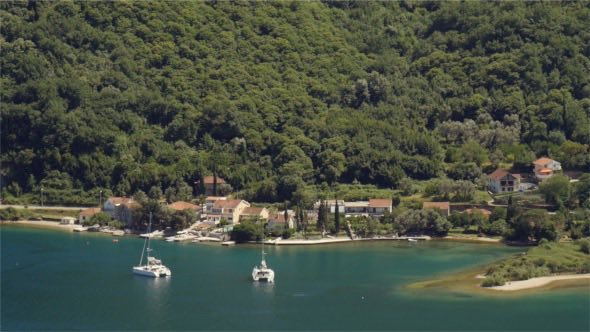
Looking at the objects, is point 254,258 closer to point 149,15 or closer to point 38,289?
point 38,289

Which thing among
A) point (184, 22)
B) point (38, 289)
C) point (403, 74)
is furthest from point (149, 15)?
point (38, 289)

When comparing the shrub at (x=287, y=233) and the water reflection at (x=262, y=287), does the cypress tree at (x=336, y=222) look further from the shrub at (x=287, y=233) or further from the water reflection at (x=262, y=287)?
the water reflection at (x=262, y=287)

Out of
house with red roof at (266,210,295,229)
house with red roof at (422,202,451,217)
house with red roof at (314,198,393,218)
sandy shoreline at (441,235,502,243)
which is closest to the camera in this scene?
sandy shoreline at (441,235,502,243)

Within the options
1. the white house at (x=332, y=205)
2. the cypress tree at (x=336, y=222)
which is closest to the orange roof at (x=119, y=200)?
the white house at (x=332, y=205)

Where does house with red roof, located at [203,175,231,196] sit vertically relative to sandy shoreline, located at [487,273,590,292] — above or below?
above

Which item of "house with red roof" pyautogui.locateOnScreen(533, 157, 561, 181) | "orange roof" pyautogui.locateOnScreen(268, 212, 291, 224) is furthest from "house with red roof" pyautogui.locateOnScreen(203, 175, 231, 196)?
"house with red roof" pyautogui.locateOnScreen(533, 157, 561, 181)

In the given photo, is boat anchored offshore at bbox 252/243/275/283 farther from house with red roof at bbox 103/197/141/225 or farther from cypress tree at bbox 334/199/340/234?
house with red roof at bbox 103/197/141/225

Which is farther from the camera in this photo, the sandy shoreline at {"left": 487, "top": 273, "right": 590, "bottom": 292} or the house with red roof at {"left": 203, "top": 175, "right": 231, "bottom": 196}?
the house with red roof at {"left": 203, "top": 175, "right": 231, "bottom": 196}
